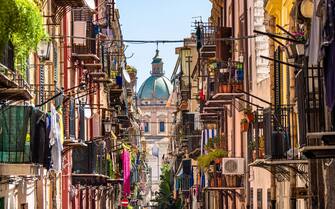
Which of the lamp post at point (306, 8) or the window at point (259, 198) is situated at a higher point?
the lamp post at point (306, 8)

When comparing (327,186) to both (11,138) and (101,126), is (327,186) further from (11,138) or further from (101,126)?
(101,126)

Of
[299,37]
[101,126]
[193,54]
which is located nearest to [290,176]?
[299,37]

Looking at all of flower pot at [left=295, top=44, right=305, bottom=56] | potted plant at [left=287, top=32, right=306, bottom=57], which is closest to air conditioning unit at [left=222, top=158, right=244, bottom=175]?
potted plant at [left=287, top=32, right=306, bottom=57]

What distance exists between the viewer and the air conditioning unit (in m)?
41.1

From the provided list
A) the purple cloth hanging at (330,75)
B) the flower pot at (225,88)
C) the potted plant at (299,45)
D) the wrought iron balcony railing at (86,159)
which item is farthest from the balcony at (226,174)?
the purple cloth hanging at (330,75)

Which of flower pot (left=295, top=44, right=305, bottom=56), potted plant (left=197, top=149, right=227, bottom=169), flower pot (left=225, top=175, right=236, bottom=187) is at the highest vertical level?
flower pot (left=295, top=44, right=305, bottom=56)

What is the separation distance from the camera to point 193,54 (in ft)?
287

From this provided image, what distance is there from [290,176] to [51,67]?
8.75 metres

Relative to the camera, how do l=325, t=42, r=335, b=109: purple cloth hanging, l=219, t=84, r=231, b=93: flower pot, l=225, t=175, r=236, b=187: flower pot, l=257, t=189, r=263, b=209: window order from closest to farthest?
1. l=325, t=42, r=335, b=109: purple cloth hanging
2. l=257, t=189, r=263, b=209: window
3. l=219, t=84, r=231, b=93: flower pot
4. l=225, t=175, r=236, b=187: flower pot

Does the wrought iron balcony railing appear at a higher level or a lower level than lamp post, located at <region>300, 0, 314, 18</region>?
lower

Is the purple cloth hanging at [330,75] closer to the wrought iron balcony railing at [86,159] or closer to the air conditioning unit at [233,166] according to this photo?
the wrought iron balcony railing at [86,159]

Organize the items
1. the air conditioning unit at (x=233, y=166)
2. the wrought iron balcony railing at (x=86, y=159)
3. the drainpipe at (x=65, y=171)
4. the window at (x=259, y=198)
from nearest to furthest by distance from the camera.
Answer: the window at (x=259, y=198) → the drainpipe at (x=65, y=171) → the wrought iron balcony railing at (x=86, y=159) → the air conditioning unit at (x=233, y=166)

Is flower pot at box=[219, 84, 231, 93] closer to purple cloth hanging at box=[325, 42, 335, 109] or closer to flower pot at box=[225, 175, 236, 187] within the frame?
flower pot at box=[225, 175, 236, 187]

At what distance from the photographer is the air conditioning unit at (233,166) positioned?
41.1 meters
